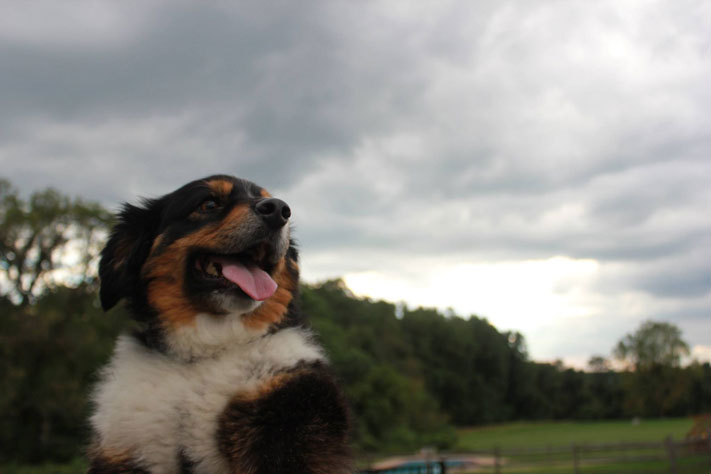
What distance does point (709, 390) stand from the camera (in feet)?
311

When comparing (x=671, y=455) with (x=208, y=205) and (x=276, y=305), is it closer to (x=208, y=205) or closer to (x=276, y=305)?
(x=276, y=305)

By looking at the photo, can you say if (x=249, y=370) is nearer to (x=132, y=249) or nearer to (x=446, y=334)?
(x=132, y=249)

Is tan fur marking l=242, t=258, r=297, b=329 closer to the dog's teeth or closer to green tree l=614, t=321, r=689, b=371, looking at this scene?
A: the dog's teeth

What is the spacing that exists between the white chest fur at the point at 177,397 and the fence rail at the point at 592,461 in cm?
1361

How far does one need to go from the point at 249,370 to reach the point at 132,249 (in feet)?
4.08

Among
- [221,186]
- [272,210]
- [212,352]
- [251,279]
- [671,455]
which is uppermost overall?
[221,186]

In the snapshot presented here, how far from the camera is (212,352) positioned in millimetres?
3262

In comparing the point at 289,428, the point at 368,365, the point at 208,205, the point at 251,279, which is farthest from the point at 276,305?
the point at 368,365

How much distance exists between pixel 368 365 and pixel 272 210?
49.0m

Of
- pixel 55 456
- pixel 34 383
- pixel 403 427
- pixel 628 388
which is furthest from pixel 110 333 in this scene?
pixel 628 388

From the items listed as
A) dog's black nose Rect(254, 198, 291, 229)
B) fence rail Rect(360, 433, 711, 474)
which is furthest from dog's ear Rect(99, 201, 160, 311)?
fence rail Rect(360, 433, 711, 474)

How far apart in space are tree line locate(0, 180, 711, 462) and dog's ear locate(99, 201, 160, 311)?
1.93ft

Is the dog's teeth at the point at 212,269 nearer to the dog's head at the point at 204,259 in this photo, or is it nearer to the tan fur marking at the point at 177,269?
the dog's head at the point at 204,259

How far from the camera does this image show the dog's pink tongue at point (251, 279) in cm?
341
